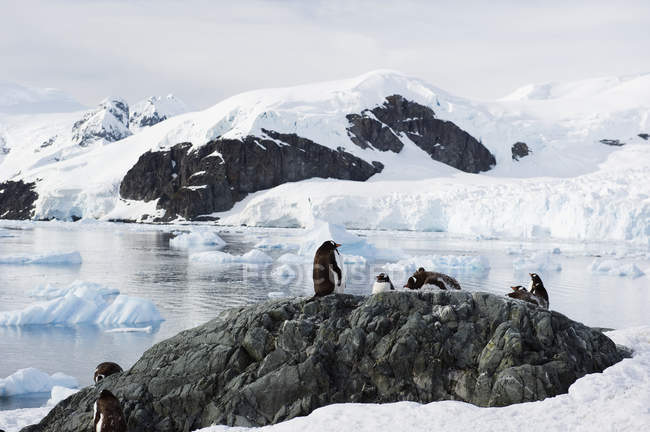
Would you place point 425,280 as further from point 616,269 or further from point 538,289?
point 616,269

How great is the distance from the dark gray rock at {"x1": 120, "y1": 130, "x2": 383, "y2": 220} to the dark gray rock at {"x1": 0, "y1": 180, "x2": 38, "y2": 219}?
23405 millimetres

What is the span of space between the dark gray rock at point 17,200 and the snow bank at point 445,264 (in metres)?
89.3

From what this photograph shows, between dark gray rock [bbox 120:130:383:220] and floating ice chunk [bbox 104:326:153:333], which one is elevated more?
dark gray rock [bbox 120:130:383:220]

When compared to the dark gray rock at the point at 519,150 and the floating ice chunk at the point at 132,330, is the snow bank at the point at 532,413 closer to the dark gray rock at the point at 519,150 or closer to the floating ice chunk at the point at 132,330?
the floating ice chunk at the point at 132,330

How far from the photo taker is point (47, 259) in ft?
113

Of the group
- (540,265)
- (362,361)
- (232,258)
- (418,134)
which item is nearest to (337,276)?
(362,361)

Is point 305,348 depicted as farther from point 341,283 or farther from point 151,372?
point 151,372

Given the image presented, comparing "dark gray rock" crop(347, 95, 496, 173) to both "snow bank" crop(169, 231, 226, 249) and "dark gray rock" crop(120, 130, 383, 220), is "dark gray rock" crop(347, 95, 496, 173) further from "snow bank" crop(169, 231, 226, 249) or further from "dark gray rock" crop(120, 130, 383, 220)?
"snow bank" crop(169, 231, 226, 249)

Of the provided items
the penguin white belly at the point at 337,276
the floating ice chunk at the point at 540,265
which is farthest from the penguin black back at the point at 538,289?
the floating ice chunk at the point at 540,265

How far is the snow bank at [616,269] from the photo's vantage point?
108 feet

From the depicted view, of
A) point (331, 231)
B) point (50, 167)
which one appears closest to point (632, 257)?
point (331, 231)

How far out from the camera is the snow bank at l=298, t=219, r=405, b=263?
131ft

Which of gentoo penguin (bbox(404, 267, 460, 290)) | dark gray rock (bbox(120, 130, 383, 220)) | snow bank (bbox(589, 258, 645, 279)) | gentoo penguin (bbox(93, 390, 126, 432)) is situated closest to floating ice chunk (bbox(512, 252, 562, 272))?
snow bank (bbox(589, 258, 645, 279))

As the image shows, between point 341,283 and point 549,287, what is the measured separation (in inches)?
847
